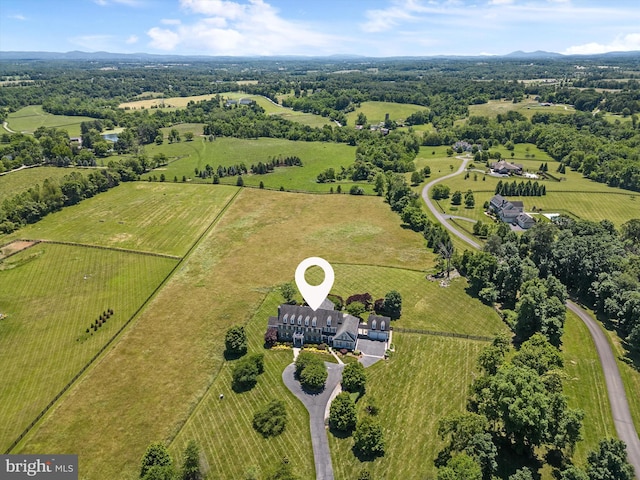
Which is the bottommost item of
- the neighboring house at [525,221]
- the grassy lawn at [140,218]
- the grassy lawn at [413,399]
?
the grassy lawn at [413,399]

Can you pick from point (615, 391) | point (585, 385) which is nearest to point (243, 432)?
point (585, 385)

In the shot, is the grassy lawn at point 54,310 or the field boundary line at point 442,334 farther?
the field boundary line at point 442,334

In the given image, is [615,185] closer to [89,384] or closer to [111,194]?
[89,384]

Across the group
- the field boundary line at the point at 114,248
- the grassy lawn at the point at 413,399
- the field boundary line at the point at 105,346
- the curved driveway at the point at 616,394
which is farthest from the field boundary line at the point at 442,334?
the field boundary line at the point at 114,248

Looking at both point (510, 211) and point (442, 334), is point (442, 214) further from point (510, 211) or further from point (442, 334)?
point (442, 334)

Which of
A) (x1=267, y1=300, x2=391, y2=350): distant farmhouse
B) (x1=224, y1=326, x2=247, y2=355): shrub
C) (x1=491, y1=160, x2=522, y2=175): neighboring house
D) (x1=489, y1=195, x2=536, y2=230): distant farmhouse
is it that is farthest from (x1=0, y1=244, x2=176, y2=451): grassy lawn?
(x1=491, y1=160, x2=522, y2=175): neighboring house

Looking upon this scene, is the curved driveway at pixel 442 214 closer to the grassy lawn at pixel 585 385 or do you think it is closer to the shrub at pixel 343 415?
the grassy lawn at pixel 585 385

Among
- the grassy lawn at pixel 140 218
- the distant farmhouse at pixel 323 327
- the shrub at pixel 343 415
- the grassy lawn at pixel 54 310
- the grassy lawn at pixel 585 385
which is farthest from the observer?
the grassy lawn at pixel 140 218

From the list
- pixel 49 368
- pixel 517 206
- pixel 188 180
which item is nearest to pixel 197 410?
pixel 49 368
